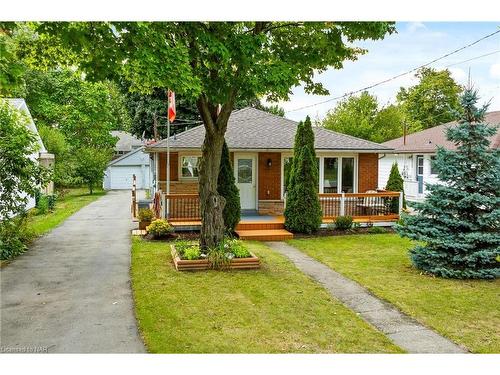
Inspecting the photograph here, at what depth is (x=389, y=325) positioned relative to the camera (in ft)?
18.5

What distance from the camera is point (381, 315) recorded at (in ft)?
19.8

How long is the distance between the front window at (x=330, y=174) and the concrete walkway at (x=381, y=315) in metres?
6.18

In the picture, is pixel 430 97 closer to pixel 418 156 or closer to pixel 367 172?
pixel 418 156

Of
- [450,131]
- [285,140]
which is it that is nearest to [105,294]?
[450,131]

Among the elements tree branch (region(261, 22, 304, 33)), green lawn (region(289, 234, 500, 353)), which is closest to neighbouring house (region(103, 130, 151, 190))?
green lawn (region(289, 234, 500, 353))

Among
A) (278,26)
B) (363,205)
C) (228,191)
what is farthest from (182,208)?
(278,26)

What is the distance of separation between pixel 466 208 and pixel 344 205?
541 centimetres

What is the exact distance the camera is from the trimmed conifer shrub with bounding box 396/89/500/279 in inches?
311

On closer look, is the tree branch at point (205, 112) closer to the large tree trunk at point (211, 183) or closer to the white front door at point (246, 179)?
the large tree trunk at point (211, 183)

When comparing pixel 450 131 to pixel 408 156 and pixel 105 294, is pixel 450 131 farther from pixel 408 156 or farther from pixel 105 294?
pixel 408 156

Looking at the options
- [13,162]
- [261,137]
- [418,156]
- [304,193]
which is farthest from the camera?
[418,156]

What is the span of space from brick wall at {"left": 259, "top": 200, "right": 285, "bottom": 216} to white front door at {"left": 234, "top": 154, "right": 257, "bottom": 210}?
0.76 feet

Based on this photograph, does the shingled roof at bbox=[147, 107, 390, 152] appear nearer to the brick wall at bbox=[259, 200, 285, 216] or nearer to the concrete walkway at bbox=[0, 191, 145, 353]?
the brick wall at bbox=[259, 200, 285, 216]

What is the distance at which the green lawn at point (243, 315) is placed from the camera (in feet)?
16.1
